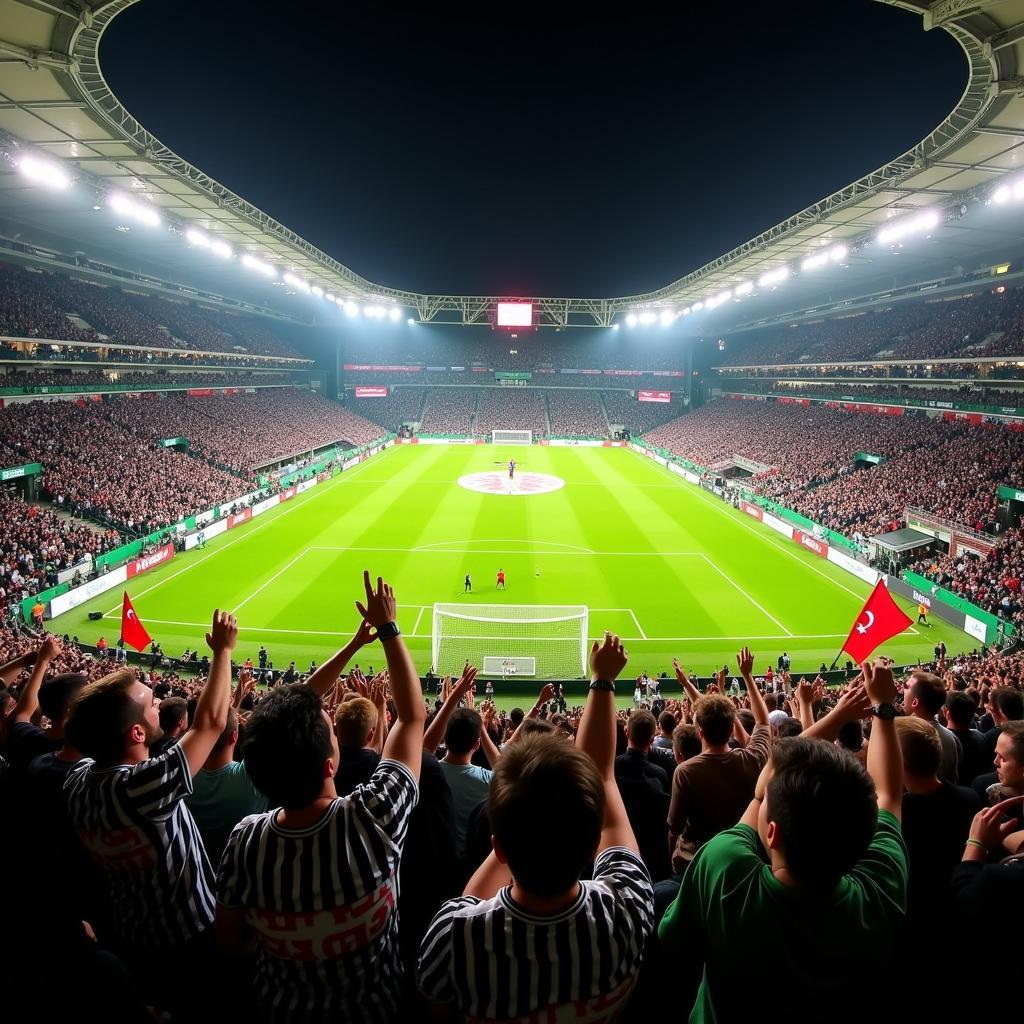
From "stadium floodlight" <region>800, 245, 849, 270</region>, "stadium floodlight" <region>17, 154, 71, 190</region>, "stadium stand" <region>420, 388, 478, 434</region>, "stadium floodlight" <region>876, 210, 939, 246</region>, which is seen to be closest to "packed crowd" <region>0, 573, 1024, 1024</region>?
"stadium floodlight" <region>17, 154, 71, 190</region>

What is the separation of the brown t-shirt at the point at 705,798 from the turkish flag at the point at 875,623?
11109 millimetres

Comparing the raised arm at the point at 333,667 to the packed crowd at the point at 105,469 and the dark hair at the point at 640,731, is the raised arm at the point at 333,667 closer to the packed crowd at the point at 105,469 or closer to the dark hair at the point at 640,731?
the dark hair at the point at 640,731

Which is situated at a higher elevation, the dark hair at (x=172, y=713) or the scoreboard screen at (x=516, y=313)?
the scoreboard screen at (x=516, y=313)

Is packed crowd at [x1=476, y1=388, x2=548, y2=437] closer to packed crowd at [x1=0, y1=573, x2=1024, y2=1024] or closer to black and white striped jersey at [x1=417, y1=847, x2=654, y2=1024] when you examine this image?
packed crowd at [x1=0, y1=573, x2=1024, y2=1024]

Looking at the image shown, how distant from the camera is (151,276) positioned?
54.8 meters

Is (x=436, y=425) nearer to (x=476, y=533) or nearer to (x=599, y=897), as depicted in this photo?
(x=476, y=533)

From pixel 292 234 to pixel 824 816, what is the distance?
48053 millimetres

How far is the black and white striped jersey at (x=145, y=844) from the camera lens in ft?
10.6

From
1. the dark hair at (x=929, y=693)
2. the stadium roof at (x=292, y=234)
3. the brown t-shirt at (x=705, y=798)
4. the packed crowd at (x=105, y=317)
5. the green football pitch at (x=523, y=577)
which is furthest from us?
the packed crowd at (x=105, y=317)

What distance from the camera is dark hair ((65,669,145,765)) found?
3.34m

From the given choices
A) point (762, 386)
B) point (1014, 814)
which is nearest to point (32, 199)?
point (1014, 814)

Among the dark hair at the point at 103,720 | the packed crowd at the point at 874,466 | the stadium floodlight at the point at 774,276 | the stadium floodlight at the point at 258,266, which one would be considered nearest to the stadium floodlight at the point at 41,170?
the stadium floodlight at the point at 258,266

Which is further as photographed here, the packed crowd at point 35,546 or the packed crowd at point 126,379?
the packed crowd at point 126,379

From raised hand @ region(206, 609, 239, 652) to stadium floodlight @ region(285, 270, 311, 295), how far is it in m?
57.3
